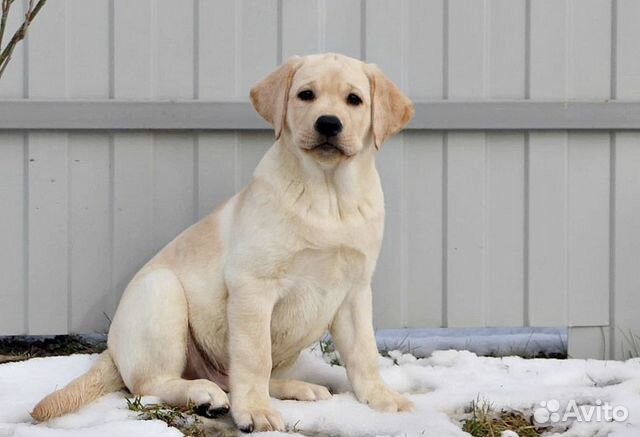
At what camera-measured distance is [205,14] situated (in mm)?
4922

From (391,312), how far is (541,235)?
0.83 metres

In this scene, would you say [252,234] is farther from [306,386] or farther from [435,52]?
[435,52]

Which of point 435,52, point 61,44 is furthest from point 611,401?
point 61,44

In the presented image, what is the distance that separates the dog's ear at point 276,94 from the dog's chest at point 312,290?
492mm

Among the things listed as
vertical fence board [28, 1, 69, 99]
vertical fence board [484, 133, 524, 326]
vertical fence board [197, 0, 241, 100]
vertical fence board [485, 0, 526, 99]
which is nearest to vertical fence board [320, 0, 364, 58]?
vertical fence board [197, 0, 241, 100]

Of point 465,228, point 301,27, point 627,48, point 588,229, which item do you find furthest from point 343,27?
point 588,229

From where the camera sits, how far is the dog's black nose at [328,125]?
3.63 meters

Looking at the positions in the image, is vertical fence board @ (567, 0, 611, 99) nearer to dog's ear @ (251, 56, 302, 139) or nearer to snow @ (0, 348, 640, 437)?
snow @ (0, 348, 640, 437)

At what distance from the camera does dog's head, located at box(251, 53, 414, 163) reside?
3.68m

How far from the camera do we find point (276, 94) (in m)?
3.89

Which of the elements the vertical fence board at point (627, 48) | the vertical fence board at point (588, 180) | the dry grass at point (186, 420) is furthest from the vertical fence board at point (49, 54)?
the vertical fence board at point (627, 48)

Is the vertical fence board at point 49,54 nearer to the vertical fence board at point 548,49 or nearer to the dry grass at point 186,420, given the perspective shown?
the dry grass at point 186,420

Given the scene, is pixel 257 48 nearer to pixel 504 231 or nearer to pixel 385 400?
pixel 504 231

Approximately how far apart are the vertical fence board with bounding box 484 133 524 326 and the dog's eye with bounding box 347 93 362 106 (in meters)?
1.37
